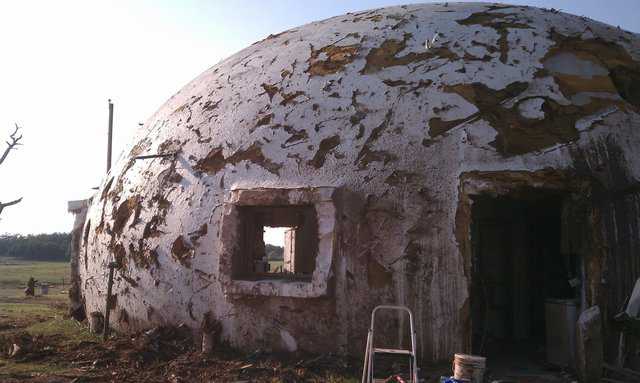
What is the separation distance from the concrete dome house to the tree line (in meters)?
40.7

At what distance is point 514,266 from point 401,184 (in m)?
3.00

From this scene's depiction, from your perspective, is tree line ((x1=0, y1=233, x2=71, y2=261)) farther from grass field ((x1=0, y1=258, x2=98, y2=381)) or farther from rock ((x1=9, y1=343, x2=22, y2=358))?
rock ((x1=9, y1=343, x2=22, y2=358))

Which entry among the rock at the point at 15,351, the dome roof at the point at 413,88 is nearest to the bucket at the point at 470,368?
the dome roof at the point at 413,88

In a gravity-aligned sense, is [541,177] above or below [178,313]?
above

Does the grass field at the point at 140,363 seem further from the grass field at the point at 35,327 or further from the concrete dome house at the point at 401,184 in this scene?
the concrete dome house at the point at 401,184

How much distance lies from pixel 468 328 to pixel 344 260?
1.38 metres

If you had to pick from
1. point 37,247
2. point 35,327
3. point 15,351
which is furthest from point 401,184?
point 37,247

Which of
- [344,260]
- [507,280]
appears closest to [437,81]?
[344,260]

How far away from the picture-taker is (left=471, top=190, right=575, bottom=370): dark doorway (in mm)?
7641

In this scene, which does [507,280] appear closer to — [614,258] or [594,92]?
[614,258]

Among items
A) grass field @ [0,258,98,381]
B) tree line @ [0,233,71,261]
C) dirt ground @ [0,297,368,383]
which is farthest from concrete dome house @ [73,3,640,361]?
tree line @ [0,233,71,261]

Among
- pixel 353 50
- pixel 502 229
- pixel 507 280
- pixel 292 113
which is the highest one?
pixel 353 50

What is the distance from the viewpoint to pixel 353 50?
273 inches

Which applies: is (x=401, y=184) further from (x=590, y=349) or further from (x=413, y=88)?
(x=590, y=349)
